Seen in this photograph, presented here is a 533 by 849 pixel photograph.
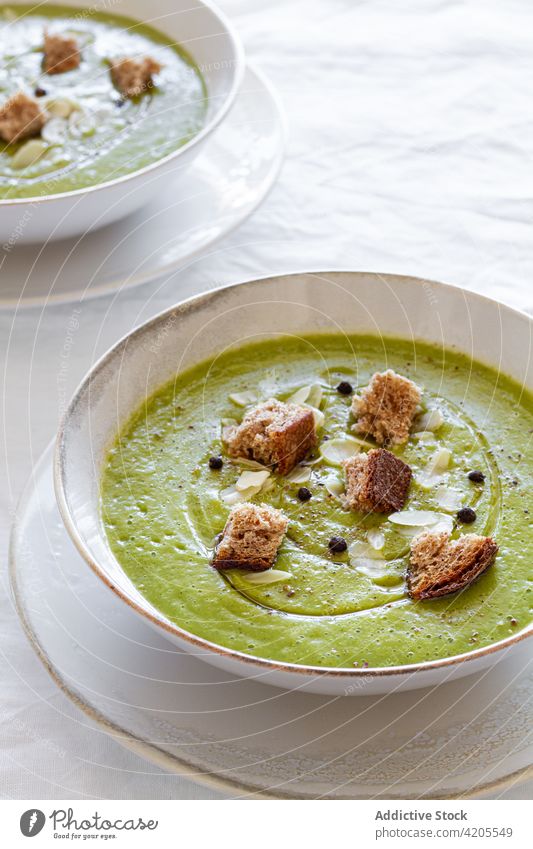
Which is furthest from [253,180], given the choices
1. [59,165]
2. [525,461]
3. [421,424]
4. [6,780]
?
[6,780]

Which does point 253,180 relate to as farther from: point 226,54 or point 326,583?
point 326,583

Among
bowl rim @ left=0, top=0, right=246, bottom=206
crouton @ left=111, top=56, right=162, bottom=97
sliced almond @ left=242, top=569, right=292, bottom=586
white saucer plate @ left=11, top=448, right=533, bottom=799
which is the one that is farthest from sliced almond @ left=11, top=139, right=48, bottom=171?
A: sliced almond @ left=242, top=569, right=292, bottom=586

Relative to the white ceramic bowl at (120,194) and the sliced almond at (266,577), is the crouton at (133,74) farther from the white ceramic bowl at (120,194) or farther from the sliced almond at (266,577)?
the sliced almond at (266,577)

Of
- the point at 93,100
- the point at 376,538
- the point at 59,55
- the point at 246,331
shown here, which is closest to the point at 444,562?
the point at 376,538

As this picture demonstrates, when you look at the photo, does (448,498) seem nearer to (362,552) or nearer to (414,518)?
(414,518)

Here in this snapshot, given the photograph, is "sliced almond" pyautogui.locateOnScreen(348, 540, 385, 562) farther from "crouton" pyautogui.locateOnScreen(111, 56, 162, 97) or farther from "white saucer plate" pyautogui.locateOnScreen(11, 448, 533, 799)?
"crouton" pyautogui.locateOnScreen(111, 56, 162, 97)
